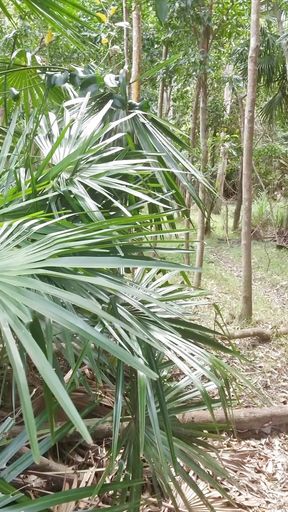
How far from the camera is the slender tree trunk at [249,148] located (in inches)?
137

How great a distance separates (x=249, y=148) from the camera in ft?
12.1

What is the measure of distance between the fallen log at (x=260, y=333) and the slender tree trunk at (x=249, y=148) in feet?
0.96

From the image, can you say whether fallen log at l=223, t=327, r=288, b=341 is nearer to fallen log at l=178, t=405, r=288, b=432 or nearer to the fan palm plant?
fallen log at l=178, t=405, r=288, b=432

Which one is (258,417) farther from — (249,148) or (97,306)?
(249,148)

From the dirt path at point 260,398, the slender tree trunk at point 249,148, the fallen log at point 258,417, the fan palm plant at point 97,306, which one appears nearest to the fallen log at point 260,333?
the dirt path at point 260,398

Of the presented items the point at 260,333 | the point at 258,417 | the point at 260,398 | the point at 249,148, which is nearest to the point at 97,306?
the point at 260,398

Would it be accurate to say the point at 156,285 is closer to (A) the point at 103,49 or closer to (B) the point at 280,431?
(B) the point at 280,431

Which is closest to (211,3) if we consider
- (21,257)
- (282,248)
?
(21,257)

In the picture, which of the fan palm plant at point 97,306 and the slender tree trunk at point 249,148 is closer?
the fan palm plant at point 97,306

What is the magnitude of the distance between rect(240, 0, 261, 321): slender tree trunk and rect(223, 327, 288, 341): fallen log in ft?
0.96

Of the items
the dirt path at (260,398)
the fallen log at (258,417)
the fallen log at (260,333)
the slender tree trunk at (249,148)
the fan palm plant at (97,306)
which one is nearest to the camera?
the fan palm plant at (97,306)

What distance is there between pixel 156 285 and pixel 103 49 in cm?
419

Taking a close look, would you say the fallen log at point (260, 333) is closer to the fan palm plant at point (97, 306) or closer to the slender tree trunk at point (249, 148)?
the slender tree trunk at point (249, 148)

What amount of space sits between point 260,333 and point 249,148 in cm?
Result: 134
